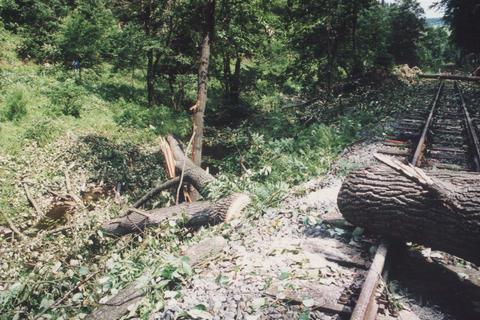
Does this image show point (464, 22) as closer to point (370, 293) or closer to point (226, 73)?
point (226, 73)

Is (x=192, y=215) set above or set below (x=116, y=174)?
above

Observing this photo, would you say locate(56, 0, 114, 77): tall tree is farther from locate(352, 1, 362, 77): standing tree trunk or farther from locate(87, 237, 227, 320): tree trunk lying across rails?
locate(87, 237, 227, 320): tree trunk lying across rails

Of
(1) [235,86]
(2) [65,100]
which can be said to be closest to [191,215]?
(2) [65,100]

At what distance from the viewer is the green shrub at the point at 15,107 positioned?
11.7m

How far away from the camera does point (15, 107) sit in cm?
1193

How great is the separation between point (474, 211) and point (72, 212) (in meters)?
7.96

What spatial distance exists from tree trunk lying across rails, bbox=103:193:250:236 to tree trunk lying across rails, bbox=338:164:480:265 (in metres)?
1.79

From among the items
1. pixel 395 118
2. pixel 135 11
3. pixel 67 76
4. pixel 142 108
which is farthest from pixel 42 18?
pixel 395 118

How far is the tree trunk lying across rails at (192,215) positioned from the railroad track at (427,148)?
7.87 feet

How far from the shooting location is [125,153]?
41.0 feet

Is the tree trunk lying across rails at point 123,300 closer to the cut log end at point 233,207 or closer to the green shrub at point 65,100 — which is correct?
the cut log end at point 233,207

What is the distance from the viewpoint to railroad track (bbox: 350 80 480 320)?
326 cm

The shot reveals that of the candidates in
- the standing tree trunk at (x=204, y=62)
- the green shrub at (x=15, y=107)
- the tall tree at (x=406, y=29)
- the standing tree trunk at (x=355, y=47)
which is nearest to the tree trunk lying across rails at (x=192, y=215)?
the standing tree trunk at (x=204, y=62)

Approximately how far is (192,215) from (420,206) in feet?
11.7
